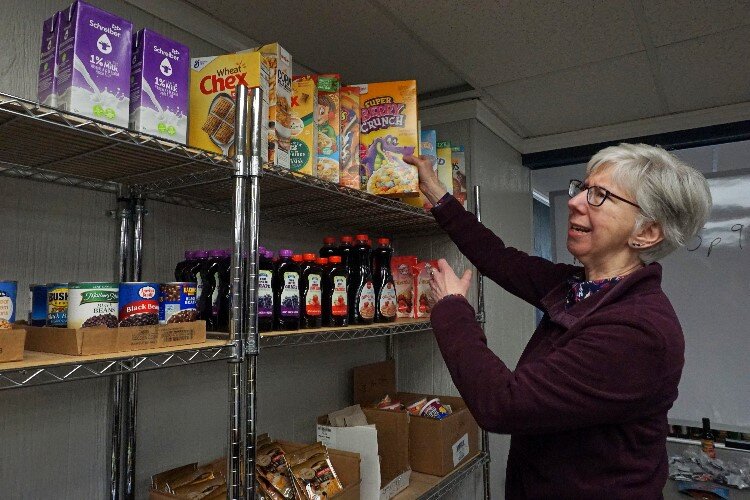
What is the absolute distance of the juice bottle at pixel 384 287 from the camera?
6.29ft

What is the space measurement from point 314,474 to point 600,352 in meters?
0.91

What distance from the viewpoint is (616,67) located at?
2225 mm

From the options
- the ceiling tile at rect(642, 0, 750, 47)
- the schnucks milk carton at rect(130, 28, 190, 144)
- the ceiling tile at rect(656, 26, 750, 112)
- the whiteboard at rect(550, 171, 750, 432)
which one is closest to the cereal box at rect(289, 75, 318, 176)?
the schnucks milk carton at rect(130, 28, 190, 144)

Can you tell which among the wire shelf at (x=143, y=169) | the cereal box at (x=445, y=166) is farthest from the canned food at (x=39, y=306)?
the cereal box at (x=445, y=166)

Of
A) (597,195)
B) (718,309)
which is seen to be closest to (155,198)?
(597,195)

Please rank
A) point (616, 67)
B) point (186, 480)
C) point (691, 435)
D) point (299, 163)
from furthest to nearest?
point (691, 435)
point (616, 67)
point (299, 163)
point (186, 480)

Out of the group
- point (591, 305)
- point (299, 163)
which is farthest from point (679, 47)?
point (299, 163)

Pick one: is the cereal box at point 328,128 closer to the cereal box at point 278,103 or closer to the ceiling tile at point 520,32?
the cereal box at point 278,103

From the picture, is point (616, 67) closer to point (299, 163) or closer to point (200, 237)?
point (299, 163)

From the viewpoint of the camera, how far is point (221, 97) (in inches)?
51.9

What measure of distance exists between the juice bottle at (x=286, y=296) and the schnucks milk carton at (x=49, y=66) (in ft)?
2.20

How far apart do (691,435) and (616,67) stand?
2.16 m

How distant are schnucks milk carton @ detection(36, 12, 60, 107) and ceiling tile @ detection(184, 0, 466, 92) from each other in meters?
0.72

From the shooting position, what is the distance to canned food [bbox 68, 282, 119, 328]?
3.25ft
